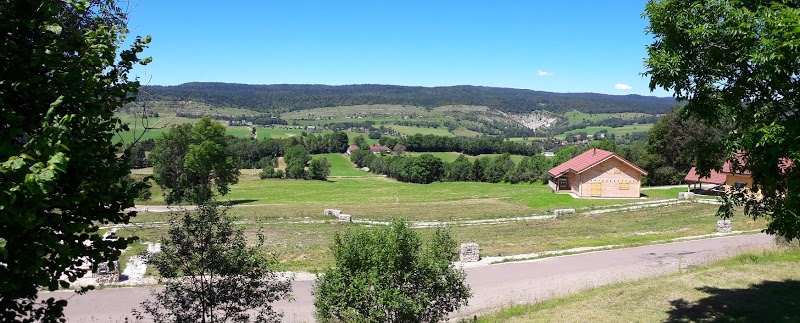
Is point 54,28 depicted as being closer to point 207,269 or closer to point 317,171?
point 207,269

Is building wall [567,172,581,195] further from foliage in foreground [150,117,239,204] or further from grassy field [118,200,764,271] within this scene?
foliage in foreground [150,117,239,204]

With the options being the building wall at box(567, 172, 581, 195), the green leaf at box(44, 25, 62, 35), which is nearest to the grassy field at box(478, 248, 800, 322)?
the green leaf at box(44, 25, 62, 35)

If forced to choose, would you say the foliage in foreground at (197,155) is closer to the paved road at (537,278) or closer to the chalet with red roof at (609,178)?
the chalet with red roof at (609,178)

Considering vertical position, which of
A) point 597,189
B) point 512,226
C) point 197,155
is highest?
point 197,155

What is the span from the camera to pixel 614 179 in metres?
50.7

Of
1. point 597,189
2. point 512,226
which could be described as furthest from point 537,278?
point 597,189

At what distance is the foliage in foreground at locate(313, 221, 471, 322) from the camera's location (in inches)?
401

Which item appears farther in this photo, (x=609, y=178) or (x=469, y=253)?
(x=609, y=178)

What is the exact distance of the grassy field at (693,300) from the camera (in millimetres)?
11484

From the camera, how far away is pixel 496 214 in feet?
137

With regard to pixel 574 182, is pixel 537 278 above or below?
below

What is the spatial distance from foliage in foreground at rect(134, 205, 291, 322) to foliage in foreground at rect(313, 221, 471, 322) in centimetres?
179

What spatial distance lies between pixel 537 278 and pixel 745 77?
11141 mm

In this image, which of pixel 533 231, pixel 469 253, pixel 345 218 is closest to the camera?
pixel 469 253
